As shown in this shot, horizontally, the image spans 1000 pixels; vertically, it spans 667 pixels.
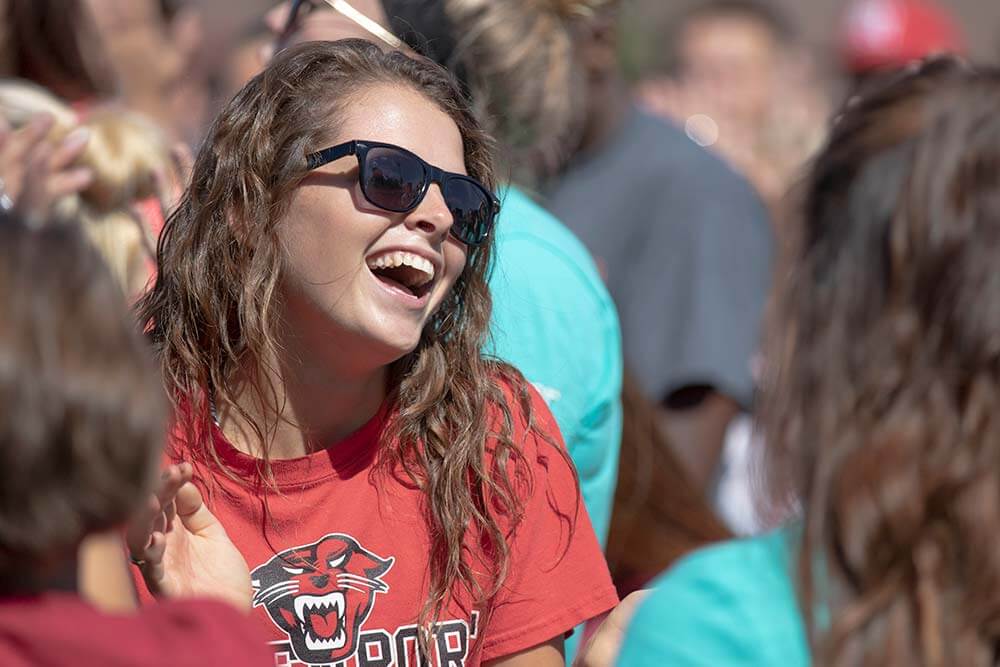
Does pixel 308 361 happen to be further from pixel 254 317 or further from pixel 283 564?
pixel 283 564

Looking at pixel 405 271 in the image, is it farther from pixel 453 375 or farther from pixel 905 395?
pixel 905 395

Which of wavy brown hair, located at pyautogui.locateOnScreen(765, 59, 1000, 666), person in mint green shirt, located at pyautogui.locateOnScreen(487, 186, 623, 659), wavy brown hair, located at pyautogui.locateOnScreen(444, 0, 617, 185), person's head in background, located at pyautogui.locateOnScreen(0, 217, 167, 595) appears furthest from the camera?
wavy brown hair, located at pyautogui.locateOnScreen(444, 0, 617, 185)

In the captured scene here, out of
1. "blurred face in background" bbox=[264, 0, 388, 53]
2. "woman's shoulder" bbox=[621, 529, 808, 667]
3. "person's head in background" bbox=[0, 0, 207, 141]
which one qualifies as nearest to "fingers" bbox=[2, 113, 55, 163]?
"person's head in background" bbox=[0, 0, 207, 141]

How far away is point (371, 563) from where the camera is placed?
2168mm

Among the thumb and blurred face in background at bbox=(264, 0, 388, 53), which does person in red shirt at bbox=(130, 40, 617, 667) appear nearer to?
the thumb

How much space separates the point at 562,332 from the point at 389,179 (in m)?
0.64

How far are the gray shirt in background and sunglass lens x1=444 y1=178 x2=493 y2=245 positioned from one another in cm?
223

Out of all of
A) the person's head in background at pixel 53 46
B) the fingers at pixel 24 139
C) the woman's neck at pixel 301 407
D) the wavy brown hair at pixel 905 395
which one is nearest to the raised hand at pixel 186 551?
the woman's neck at pixel 301 407

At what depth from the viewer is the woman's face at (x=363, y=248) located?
2256 mm

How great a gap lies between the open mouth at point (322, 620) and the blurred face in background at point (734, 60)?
18.3ft

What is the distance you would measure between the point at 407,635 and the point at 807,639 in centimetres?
83

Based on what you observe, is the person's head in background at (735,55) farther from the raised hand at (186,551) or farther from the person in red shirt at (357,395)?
the raised hand at (186,551)

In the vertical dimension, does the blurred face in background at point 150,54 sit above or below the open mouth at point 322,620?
above

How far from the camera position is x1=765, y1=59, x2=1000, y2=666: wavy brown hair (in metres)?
1.43
